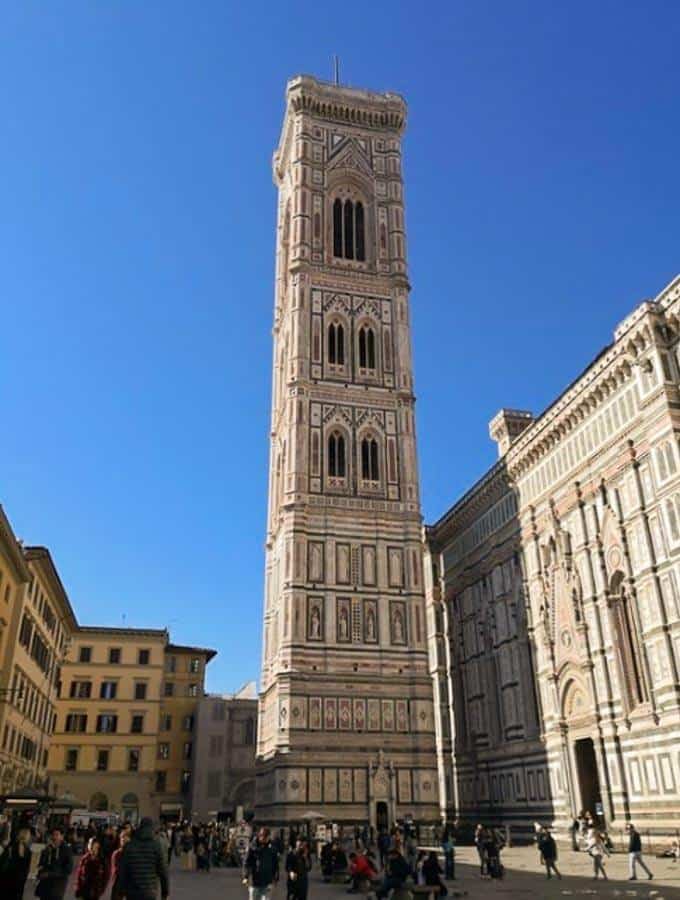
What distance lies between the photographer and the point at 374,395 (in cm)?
4247

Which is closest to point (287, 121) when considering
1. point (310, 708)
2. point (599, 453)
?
point (599, 453)

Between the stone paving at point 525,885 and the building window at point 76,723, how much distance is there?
1330 inches

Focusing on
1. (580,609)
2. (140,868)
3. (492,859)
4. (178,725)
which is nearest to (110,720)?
(178,725)

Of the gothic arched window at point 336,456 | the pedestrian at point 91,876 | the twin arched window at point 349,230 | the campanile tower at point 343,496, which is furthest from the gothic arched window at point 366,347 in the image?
the pedestrian at point 91,876

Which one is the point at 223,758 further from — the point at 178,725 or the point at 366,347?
the point at 366,347

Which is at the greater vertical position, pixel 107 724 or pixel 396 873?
pixel 107 724

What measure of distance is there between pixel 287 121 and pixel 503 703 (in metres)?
38.9

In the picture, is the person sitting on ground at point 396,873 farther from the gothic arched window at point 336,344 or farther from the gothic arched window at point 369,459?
the gothic arched window at point 336,344

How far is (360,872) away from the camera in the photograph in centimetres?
1688

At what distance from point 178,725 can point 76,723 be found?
23.5ft

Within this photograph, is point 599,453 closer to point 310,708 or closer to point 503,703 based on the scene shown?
point 503,703

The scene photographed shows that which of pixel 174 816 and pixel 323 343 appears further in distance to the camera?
pixel 174 816

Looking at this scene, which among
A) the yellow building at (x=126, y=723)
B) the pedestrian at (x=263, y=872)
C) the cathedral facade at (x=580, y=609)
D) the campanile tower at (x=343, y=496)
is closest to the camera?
the pedestrian at (x=263, y=872)

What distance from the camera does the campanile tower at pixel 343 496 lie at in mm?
34188
